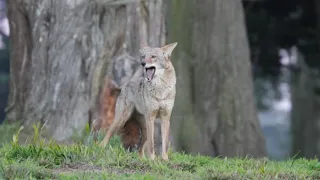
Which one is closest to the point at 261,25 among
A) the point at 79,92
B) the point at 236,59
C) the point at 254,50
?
the point at 254,50

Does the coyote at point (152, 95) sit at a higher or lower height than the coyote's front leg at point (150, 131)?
higher

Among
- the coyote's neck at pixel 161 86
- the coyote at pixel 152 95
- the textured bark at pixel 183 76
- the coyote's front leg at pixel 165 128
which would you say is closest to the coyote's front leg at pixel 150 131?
the coyote at pixel 152 95

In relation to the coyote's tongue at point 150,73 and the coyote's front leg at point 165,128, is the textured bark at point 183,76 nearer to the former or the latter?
the coyote's front leg at point 165,128

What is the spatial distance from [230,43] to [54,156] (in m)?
8.03

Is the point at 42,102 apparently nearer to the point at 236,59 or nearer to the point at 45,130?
the point at 45,130

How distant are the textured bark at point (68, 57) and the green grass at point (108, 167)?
14.7 feet

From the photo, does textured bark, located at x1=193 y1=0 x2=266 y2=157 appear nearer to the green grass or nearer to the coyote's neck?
the green grass

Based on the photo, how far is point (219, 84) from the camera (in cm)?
1762

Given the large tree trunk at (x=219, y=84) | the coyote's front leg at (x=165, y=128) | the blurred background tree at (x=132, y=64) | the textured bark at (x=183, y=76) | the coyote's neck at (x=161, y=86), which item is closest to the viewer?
the coyote's neck at (x=161, y=86)

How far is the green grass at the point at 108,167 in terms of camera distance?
9.21 metres

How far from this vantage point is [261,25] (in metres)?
24.1

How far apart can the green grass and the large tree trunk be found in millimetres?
6407

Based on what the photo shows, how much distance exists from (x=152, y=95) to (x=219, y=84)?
7059 mm

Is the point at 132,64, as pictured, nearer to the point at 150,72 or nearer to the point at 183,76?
the point at 183,76
